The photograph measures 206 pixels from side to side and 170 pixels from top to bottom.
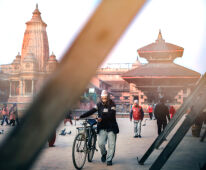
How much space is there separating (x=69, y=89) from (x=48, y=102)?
0.08 meters

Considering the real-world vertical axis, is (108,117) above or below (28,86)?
below

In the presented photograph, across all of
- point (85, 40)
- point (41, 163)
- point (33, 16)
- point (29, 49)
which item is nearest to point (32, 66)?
point (29, 49)

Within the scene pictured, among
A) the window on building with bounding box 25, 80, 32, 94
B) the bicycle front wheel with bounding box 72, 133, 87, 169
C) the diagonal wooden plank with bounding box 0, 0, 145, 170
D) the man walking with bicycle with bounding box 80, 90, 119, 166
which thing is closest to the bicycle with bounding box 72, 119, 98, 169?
the bicycle front wheel with bounding box 72, 133, 87, 169

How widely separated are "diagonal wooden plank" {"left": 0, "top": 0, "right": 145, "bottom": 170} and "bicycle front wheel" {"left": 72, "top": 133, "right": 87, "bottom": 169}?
4.20 m

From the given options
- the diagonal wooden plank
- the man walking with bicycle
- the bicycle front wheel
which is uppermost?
the diagonal wooden plank

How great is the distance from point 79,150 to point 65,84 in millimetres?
4651

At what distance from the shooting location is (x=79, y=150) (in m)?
5.26

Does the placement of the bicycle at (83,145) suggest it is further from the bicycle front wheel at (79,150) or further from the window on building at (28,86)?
the window on building at (28,86)

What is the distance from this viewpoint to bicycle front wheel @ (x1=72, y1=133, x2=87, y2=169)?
195 inches

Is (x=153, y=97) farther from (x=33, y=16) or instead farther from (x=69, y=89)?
(x=33, y=16)

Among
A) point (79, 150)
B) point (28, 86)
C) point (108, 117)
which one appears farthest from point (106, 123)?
point (28, 86)

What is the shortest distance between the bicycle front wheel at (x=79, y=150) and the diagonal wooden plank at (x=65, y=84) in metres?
4.20

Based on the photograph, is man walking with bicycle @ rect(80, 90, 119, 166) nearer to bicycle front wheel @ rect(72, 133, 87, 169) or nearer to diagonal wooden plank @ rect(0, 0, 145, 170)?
bicycle front wheel @ rect(72, 133, 87, 169)

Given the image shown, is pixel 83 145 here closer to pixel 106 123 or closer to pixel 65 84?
pixel 106 123
